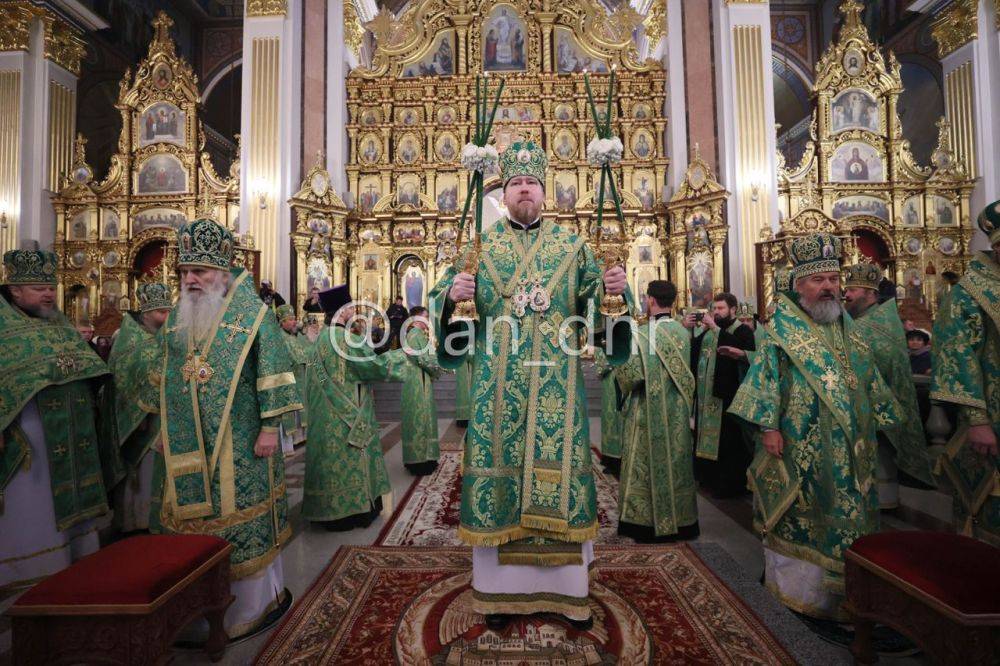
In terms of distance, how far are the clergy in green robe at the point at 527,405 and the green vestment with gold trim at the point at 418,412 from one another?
10.7 feet

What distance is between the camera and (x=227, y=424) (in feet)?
8.72

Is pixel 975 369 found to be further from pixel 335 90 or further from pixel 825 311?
pixel 335 90

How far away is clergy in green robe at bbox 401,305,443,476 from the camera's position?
5.82m

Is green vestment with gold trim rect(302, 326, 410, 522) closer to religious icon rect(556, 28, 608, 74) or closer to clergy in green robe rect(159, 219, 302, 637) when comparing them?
clergy in green robe rect(159, 219, 302, 637)

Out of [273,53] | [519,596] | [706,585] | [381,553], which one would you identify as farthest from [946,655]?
[273,53]

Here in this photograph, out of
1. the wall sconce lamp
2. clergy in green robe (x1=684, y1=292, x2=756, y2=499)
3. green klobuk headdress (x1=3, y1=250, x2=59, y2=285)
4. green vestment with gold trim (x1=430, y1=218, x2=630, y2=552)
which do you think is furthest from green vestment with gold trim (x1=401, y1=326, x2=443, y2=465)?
the wall sconce lamp

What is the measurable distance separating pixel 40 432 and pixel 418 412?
10.6ft

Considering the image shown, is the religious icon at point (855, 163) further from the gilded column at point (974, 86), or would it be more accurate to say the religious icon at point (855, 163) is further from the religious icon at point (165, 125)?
the religious icon at point (165, 125)

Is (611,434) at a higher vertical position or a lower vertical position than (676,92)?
lower

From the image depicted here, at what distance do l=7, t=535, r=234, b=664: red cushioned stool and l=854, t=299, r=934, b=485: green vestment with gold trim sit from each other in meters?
4.56

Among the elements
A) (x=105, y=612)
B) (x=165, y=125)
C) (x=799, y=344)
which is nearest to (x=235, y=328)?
(x=105, y=612)

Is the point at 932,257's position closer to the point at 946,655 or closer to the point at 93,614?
the point at 946,655

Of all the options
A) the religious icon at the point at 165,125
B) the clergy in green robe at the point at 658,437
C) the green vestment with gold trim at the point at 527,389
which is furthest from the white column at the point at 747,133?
the religious icon at the point at 165,125

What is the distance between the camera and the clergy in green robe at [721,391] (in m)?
4.48
